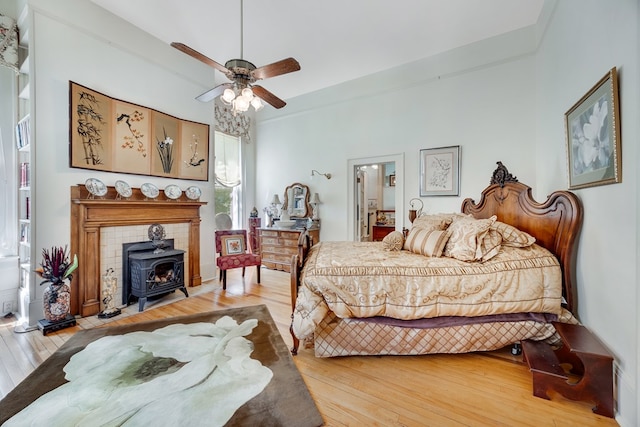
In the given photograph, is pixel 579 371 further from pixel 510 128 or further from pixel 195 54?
pixel 195 54

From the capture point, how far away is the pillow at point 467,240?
2.21 metres

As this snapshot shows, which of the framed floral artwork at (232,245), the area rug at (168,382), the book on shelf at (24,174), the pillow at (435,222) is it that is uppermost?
the book on shelf at (24,174)

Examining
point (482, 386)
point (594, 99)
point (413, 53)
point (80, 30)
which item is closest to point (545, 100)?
point (594, 99)

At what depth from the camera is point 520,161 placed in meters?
3.46

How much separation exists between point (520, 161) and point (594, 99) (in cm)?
185

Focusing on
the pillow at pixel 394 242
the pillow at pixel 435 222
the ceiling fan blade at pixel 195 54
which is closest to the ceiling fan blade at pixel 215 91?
the ceiling fan blade at pixel 195 54

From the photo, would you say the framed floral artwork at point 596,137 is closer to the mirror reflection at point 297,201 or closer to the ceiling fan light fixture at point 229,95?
the ceiling fan light fixture at point 229,95

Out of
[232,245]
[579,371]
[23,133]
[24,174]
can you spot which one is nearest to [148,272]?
[232,245]

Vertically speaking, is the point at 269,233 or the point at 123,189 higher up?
the point at 123,189

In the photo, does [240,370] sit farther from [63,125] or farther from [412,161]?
[412,161]

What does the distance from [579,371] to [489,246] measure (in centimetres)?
102

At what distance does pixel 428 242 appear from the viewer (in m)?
2.57

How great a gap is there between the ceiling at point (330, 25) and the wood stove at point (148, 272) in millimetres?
2892

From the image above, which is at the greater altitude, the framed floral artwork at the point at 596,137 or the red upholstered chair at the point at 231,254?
the framed floral artwork at the point at 596,137
